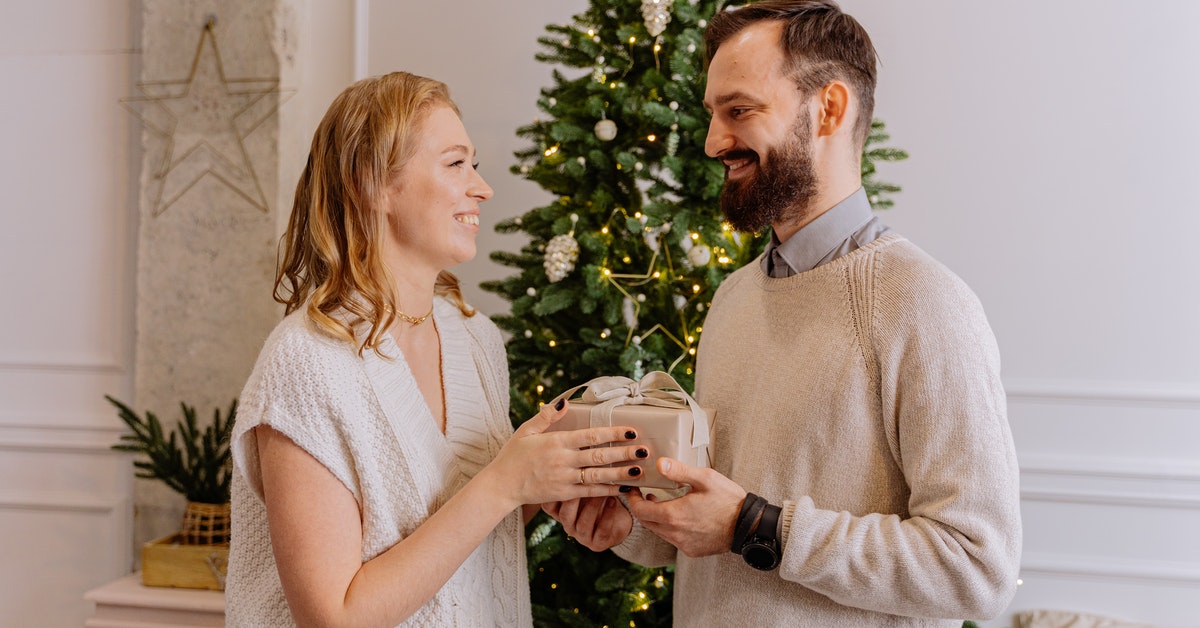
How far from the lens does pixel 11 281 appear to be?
3301mm

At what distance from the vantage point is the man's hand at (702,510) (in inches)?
52.4

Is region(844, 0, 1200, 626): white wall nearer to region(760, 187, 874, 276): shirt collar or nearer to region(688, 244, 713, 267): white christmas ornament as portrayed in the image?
region(688, 244, 713, 267): white christmas ornament

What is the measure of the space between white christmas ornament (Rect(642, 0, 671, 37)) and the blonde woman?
68 cm

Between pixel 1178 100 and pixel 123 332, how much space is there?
3647 mm

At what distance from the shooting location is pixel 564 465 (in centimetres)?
132

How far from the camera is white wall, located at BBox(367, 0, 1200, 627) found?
2734 mm

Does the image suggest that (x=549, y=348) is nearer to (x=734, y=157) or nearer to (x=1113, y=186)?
(x=734, y=157)

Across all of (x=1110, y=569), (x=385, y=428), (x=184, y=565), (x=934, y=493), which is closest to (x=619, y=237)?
(x=385, y=428)

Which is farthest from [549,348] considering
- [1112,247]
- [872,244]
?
[1112,247]

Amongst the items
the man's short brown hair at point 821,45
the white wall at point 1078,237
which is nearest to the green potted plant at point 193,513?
the man's short brown hair at point 821,45

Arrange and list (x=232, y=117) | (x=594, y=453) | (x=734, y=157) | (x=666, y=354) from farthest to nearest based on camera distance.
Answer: (x=232, y=117) < (x=666, y=354) < (x=734, y=157) < (x=594, y=453)

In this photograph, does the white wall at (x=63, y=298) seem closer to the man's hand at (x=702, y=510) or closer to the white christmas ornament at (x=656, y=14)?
the white christmas ornament at (x=656, y=14)

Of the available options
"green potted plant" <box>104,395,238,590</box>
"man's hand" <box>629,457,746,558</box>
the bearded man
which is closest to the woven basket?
→ "green potted plant" <box>104,395,238,590</box>

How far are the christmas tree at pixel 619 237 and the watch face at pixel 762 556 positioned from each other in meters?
0.75
